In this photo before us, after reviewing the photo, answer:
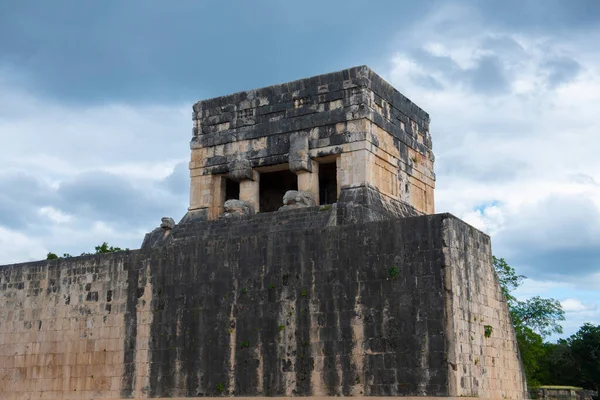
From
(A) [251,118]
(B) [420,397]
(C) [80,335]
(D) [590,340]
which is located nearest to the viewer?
(B) [420,397]

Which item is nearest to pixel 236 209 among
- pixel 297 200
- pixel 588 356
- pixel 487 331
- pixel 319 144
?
pixel 297 200

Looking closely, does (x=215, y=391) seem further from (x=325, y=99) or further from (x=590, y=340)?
(x=590, y=340)

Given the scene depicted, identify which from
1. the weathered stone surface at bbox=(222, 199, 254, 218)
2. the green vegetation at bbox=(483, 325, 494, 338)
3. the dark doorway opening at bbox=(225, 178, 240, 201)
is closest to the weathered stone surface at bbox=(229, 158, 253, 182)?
the weathered stone surface at bbox=(222, 199, 254, 218)

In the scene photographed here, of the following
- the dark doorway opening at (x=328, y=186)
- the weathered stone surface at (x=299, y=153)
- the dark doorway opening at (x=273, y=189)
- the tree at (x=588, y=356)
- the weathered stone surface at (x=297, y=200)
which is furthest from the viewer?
the tree at (x=588, y=356)

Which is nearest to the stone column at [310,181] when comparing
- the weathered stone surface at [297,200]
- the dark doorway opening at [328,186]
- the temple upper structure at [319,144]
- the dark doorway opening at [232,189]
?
the temple upper structure at [319,144]

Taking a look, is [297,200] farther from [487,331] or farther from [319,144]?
[487,331]

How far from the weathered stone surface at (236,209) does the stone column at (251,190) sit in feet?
1.24

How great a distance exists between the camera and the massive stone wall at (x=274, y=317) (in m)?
13.4

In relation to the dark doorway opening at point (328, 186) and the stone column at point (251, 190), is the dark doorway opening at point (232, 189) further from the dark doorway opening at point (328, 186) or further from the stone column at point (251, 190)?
the dark doorway opening at point (328, 186)

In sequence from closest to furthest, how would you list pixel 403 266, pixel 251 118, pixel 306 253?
pixel 403 266
pixel 306 253
pixel 251 118

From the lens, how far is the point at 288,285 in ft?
48.2

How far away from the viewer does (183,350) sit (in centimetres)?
1546

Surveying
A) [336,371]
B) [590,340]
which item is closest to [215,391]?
[336,371]

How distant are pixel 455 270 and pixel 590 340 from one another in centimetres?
3109
